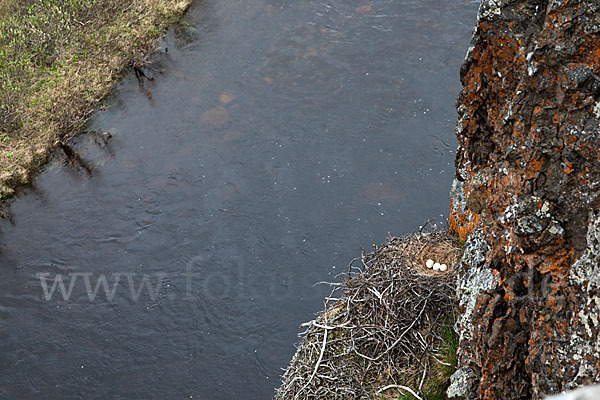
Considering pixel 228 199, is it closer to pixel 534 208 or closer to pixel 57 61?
pixel 57 61

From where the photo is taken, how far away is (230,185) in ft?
38.2

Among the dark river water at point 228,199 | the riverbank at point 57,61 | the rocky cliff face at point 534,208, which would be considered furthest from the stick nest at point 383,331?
the riverbank at point 57,61

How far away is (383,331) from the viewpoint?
6.69 meters

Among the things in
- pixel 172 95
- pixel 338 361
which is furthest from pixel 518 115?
pixel 172 95

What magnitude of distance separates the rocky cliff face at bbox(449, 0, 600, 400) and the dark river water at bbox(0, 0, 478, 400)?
533 centimetres

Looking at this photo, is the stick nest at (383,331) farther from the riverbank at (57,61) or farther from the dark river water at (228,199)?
the riverbank at (57,61)

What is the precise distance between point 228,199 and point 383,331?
5358 mm

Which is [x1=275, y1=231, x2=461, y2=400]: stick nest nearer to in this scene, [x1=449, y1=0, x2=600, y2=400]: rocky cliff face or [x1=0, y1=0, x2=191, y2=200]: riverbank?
[x1=449, y1=0, x2=600, y2=400]: rocky cliff face

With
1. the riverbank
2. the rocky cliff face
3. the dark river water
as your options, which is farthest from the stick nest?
the riverbank

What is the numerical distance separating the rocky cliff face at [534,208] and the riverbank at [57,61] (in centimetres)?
1023

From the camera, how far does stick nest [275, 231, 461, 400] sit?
6539mm

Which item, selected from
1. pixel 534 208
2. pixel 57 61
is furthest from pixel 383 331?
pixel 57 61

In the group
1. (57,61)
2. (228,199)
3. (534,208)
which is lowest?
(228,199)

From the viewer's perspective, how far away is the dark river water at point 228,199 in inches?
386
